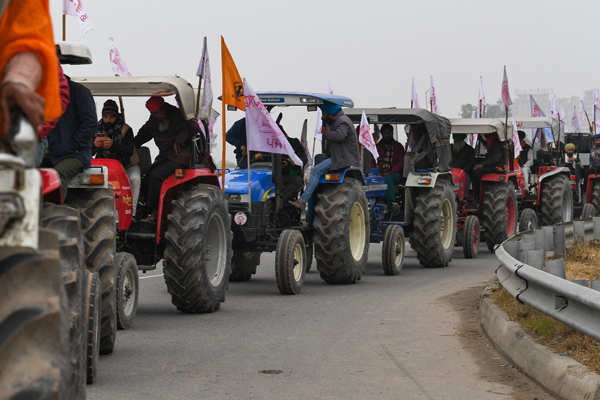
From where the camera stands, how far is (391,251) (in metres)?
16.3

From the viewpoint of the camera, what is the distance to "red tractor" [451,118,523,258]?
66.7ft

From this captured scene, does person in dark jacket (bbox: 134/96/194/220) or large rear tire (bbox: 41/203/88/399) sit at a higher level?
person in dark jacket (bbox: 134/96/194/220)

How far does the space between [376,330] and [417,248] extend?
24.4ft

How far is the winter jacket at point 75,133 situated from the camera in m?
8.55

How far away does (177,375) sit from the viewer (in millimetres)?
7871

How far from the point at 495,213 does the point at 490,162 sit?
1.23 m

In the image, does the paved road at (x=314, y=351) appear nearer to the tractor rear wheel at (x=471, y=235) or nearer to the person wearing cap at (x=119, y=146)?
the person wearing cap at (x=119, y=146)

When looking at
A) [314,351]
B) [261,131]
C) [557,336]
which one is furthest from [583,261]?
[557,336]

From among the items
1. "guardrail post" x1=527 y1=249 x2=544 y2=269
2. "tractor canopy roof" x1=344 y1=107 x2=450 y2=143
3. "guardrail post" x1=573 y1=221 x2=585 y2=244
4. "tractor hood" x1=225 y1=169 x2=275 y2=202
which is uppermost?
"tractor canopy roof" x1=344 y1=107 x2=450 y2=143

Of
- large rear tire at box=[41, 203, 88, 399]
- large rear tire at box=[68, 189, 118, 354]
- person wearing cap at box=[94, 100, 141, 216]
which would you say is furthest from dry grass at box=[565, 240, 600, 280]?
large rear tire at box=[41, 203, 88, 399]

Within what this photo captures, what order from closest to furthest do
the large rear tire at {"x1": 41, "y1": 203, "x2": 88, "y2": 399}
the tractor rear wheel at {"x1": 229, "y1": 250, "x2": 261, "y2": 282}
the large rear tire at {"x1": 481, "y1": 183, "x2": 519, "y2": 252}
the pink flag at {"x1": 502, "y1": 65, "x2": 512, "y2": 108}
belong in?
the large rear tire at {"x1": 41, "y1": 203, "x2": 88, "y2": 399} < the tractor rear wheel at {"x1": 229, "y1": 250, "x2": 261, "y2": 282} < the large rear tire at {"x1": 481, "y1": 183, "x2": 519, "y2": 252} < the pink flag at {"x1": 502, "y1": 65, "x2": 512, "y2": 108}

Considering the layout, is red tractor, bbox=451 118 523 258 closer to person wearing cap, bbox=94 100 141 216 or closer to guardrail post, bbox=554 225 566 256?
guardrail post, bbox=554 225 566 256

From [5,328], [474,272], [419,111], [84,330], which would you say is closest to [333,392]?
[84,330]

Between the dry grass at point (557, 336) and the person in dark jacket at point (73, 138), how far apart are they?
360 centimetres
